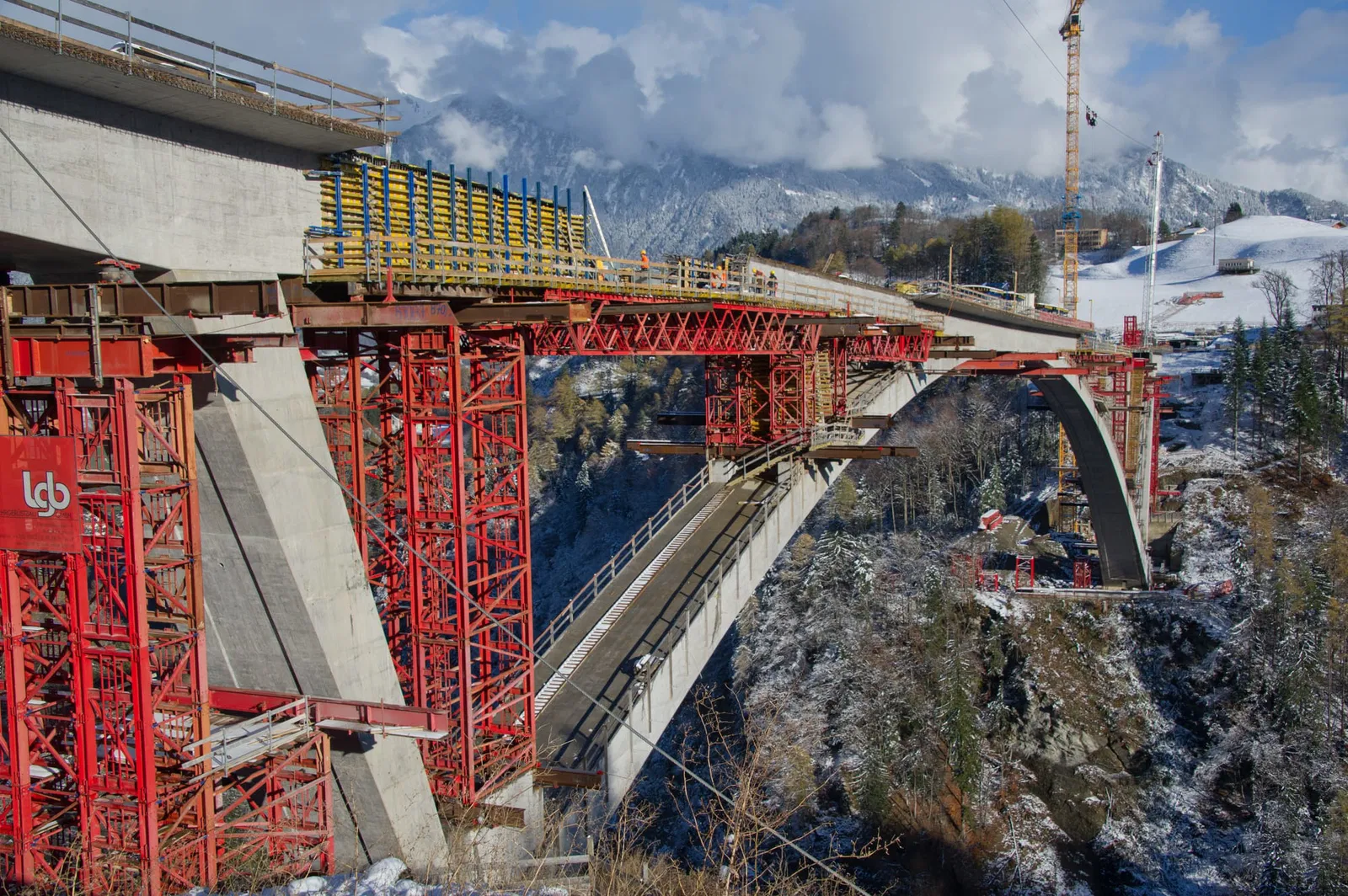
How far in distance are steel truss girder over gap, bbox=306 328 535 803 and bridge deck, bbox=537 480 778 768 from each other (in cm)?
127

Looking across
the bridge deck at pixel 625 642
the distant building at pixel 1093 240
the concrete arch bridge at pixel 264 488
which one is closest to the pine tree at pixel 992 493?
the bridge deck at pixel 625 642

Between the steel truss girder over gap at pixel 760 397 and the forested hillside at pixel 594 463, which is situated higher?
the steel truss girder over gap at pixel 760 397

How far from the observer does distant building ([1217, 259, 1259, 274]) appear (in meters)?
101

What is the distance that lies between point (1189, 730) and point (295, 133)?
39581mm

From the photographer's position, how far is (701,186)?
14375 centimetres

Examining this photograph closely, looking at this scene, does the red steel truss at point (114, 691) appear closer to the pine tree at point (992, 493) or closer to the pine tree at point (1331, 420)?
the pine tree at point (992, 493)

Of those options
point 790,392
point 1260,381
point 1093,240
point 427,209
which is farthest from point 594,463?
point 1093,240

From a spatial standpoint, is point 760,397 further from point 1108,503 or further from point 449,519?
point 1108,503

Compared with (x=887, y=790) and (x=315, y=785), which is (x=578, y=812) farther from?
(x=887, y=790)

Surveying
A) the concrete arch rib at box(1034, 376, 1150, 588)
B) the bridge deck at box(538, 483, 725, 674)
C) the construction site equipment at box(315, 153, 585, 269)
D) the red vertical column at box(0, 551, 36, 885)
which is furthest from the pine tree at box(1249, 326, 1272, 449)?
the red vertical column at box(0, 551, 36, 885)

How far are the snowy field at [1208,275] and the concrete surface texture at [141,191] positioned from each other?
8653cm

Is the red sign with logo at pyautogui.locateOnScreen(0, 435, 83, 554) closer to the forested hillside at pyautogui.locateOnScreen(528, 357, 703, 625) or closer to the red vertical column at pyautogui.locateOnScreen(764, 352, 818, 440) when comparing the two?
the red vertical column at pyautogui.locateOnScreen(764, 352, 818, 440)

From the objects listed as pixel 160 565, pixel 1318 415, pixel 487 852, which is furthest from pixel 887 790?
pixel 1318 415

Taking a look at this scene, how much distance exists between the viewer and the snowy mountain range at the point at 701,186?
Result: 453 ft
